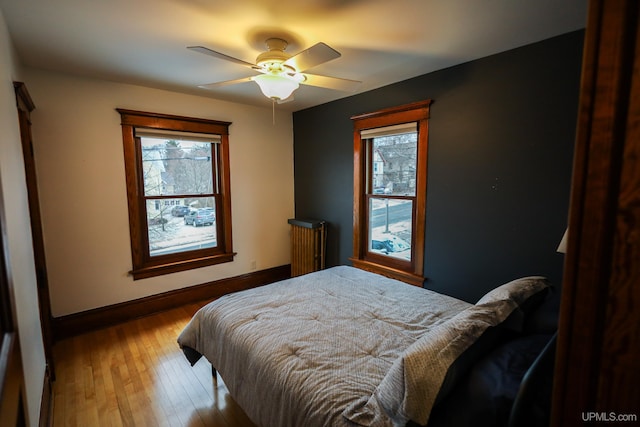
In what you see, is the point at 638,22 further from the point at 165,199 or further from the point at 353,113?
the point at 165,199

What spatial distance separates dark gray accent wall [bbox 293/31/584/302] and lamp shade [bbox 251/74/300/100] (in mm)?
1403

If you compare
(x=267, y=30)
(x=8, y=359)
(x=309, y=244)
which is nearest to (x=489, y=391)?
(x=8, y=359)

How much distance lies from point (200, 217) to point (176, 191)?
0.43 m

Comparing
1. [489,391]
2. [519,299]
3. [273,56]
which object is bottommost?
[489,391]

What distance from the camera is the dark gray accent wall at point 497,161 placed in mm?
2109

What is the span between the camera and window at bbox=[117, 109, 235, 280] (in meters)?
3.18

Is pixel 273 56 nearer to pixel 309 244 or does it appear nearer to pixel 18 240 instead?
pixel 18 240

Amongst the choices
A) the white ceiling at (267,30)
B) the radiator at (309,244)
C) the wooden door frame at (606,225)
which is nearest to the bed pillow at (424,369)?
the wooden door frame at (606,225)

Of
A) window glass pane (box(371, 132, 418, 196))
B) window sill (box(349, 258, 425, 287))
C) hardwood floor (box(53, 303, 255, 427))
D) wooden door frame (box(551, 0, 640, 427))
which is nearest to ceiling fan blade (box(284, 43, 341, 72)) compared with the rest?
wooden door frame (box(551, 0, 640, 427))

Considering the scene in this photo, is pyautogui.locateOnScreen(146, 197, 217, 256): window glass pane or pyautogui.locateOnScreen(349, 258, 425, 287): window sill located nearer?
pyautogui.locateOnScreen(349, 258, 425, 287): window sill

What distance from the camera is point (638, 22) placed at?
0.47m

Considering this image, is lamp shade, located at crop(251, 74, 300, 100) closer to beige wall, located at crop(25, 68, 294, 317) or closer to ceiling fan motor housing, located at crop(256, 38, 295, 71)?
ceiling fan motor housing, located at crop(256, 38, 295, 71)

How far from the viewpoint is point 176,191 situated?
3.49m

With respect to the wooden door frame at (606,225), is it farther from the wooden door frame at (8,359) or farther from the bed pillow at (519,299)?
the wooden door frame at (8,359)
